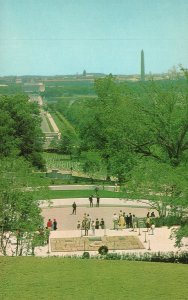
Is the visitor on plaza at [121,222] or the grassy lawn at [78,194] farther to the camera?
the grassy lawn at [78,194]

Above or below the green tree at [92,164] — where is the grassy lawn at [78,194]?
below

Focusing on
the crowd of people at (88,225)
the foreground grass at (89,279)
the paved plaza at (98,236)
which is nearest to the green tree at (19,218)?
the paved plaza at (98,236)

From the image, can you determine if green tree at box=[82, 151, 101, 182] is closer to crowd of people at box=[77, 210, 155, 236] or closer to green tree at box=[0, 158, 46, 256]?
crowd of people at box=[77, 210, 155, 236]

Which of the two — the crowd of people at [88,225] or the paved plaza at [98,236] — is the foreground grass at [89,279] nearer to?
the paved plaza at [98,236]

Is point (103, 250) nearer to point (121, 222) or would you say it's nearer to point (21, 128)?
point (121, 222)

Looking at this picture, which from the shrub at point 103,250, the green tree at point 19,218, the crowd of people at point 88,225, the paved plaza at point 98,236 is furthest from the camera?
the crowd of people at point 88,225

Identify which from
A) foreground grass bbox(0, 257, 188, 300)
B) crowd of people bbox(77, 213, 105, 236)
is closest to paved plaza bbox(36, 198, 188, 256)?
crowd of people bbox(77, 213, 105, 236)

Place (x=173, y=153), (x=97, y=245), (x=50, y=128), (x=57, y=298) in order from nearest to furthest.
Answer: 1. (x=57, y=298)
2. (x=97, y=245)
3. (x=173, y=153)
4. (x=50, y=128)

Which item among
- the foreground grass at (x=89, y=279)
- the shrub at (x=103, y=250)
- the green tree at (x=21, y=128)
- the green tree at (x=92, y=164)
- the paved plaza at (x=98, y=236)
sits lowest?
the foreground grass at (x=89, y=279)

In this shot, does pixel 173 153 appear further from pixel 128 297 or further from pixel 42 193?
pixel 128 297

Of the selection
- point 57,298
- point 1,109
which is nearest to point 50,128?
point 1,109
